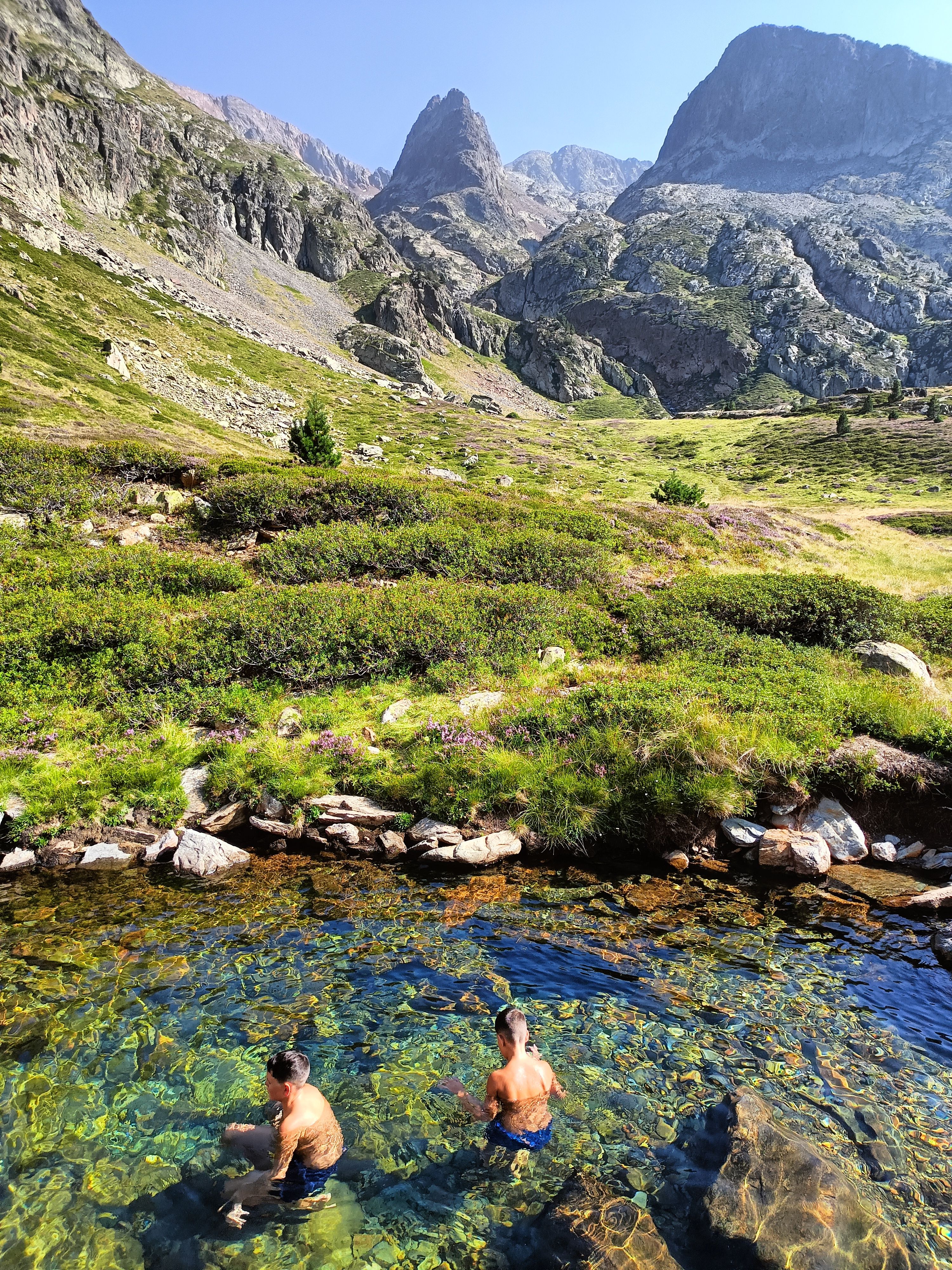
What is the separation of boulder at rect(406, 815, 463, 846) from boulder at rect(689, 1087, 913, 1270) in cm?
583

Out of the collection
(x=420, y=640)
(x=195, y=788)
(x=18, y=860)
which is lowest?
(x=18, y=860)

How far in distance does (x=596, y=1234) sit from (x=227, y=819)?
336 inches

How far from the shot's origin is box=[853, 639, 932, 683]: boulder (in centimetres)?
1596

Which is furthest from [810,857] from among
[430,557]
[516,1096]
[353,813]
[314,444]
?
[314,444]

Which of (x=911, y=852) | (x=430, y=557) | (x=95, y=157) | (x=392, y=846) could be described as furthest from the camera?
(x=95, y=157)

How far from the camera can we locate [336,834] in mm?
10547

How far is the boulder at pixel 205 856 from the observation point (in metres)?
9.60

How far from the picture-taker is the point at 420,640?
52.0ft

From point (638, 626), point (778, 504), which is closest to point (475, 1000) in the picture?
point (638, 626)

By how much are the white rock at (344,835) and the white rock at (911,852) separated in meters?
9.74

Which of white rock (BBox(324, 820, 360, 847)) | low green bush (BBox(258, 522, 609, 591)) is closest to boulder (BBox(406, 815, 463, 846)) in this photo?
white rock (BBox(324, 820, 360, 847))

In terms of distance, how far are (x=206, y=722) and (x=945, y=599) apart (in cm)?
2646

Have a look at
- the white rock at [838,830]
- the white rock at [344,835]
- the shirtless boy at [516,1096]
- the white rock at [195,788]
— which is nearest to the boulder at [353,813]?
the white rock at [344,835]

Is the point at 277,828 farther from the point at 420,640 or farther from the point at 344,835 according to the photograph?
the point at 420,640
